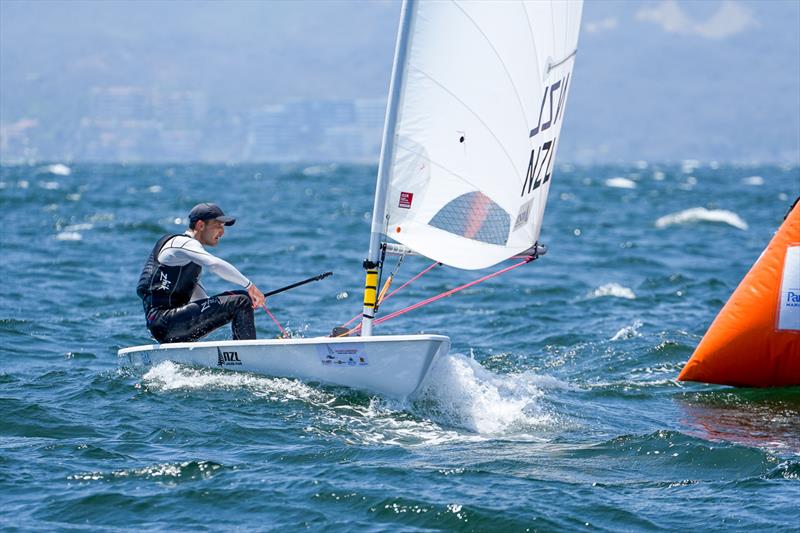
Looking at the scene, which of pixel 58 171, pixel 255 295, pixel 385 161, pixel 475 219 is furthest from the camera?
pixel 58 171

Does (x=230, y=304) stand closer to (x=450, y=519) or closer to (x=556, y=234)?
(x=450, y=519)

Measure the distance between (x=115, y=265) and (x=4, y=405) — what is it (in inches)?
439

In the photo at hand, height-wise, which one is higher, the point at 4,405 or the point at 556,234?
the point at 556,234

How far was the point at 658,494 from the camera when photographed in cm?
689

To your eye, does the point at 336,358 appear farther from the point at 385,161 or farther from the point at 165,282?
the point at 165,282

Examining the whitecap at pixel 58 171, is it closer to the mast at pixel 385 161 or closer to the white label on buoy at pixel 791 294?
the mast at pixel 385 161

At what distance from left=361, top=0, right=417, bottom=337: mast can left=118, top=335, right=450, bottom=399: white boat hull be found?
27 centimetres

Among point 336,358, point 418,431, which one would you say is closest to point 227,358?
point 336,358

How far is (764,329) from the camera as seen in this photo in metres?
9.69

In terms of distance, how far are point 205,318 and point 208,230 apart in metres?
0.73

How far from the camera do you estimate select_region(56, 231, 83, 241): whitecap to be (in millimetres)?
23828

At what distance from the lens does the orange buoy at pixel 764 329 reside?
9.63 m

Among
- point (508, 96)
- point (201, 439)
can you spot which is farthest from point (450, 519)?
point (508, 96)

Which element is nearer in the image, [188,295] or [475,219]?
[475,219]
